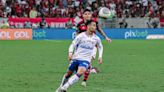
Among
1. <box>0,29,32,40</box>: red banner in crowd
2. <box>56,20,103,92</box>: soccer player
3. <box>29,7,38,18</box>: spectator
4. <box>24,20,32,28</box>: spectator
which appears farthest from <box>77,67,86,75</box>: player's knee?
<box>29,7,38,18</box>: spectator

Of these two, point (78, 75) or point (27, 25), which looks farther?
point (27, 25)

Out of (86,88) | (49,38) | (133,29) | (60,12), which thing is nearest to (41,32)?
(49,38)

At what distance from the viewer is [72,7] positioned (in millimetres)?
45344

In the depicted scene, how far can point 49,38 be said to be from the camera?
4147 centimetres

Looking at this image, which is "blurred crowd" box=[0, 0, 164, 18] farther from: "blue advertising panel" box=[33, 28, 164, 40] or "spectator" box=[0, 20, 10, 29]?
"blue advertising panel" box=[33, 28, 164, 40]

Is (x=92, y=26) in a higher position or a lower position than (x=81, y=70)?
higher

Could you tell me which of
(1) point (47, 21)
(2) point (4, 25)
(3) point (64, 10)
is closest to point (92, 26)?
(2) point (4, 25)

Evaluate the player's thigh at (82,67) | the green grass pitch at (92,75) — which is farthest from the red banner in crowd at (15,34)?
the player's thigh at (82,67)

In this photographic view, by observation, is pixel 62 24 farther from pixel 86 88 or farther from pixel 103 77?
pixel 86 88

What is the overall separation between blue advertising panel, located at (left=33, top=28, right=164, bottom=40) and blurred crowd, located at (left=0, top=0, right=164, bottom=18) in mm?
2154

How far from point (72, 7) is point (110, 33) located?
4842 millimetres

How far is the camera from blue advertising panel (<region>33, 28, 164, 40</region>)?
4150cm

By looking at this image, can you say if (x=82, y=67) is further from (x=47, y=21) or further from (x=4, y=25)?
(x=47, y=21)

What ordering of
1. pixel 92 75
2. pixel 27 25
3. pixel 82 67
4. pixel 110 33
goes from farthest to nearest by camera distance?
1. pixel 110 33
2. pixel 27 25
3. pixel 92 75
4. pixel 82 67
